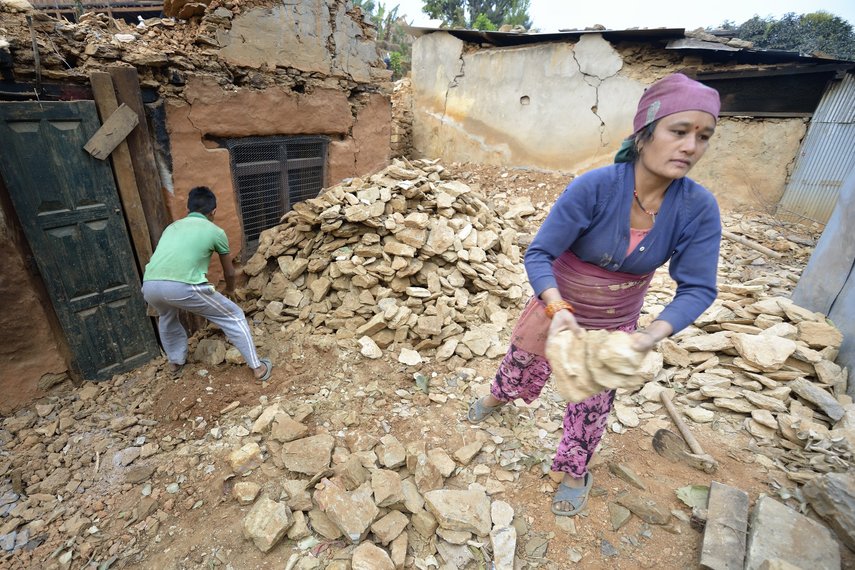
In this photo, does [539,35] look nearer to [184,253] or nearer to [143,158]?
[143,158]

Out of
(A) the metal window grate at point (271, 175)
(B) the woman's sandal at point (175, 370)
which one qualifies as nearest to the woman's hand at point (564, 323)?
(B) the woman's sandal at point (175, 370)

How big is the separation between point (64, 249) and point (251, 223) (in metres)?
1.66

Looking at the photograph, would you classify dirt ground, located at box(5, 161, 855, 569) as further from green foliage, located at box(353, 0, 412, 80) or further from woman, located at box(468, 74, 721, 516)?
green foliage, located at box(353, 0, 412, 80)

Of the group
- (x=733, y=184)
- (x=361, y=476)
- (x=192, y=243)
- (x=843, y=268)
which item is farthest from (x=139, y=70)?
(x=733, y=184)

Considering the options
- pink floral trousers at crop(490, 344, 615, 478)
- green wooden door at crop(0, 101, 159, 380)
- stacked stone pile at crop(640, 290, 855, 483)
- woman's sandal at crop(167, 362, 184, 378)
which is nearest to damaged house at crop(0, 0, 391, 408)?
green wooden door at crop(0, 101, 159, 380)

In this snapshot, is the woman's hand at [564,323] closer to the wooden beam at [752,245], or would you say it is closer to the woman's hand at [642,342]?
the woman's hand at [642,342]

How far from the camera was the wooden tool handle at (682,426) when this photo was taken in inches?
98.1

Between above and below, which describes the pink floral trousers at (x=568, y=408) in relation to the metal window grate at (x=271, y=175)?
below

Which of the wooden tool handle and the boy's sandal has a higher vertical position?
the wooden tool handle

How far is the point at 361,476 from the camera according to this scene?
90.8 inches

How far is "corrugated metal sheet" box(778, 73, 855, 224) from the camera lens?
5.91 m

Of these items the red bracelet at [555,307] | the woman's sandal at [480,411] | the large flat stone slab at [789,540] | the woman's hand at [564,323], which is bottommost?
the woman's sandal at [480,411]

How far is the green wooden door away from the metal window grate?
3.88 ft

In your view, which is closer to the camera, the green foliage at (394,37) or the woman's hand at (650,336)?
the woman's hand at (650,336)
